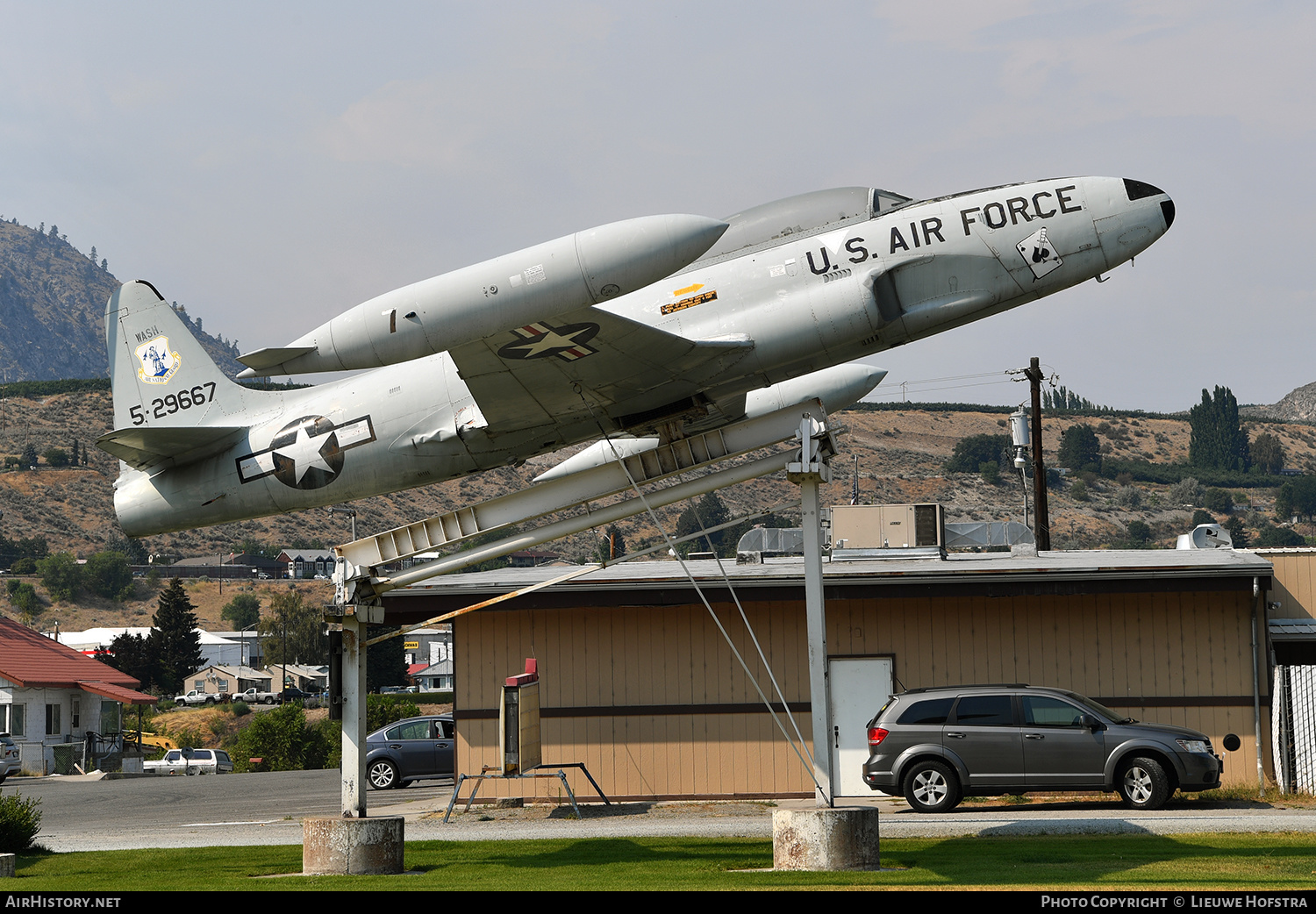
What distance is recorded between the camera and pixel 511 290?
11.6 m

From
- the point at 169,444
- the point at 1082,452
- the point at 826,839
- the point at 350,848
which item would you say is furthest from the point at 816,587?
the point at 1082,452

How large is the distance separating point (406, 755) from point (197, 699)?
76.7 meters

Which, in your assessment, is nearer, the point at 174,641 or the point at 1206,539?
the point at 1206,539

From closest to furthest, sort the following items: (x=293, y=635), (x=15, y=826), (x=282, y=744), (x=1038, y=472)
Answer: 1. (x=15, y=826)
2. (x=1038, y=472)
3. (x=282, y=744)
4. (x=293, y=635)

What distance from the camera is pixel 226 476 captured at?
53.3 ft

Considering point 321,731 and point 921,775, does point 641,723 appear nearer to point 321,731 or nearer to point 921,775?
point 921,775

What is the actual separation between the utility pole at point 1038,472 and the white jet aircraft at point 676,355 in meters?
21.4


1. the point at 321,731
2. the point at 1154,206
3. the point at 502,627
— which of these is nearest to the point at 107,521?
the point at 321,731

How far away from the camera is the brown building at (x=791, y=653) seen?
20094 mm

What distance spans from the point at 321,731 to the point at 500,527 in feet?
137

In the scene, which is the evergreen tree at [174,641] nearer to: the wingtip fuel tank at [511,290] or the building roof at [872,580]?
the building roof at [872,580]

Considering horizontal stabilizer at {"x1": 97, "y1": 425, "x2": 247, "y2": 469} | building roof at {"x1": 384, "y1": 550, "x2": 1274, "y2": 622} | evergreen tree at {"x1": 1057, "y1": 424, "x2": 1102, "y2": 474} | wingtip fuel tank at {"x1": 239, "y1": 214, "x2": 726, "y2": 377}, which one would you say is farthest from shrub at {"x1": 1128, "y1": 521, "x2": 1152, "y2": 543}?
wingtip fuel tank at {"x1": 239, "y1": 214, "x2": 726, "y2": 377}

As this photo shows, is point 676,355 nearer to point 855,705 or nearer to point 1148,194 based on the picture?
point 1148,194

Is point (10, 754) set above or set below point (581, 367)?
below
